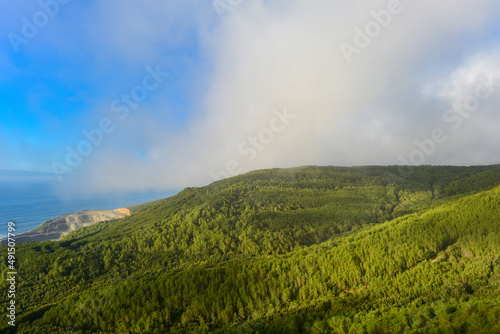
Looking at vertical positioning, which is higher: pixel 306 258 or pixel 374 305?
pixel 306 258

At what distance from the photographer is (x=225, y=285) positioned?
66.8 metres

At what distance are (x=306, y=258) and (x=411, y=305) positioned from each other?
36.1 metres

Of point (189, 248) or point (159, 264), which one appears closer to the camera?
point (159, 264)

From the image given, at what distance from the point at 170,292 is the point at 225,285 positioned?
1621 centimetres

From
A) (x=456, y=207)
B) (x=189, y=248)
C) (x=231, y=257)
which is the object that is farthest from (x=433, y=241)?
(x=189, y=248)

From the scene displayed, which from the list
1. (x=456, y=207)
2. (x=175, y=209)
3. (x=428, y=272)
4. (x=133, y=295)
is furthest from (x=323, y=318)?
(x=175, y=209)

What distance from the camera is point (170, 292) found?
64625mm

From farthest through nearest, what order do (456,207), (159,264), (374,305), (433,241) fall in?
1. (159,264)
2. (456,207)
3. (433,241)
4. (374,305)

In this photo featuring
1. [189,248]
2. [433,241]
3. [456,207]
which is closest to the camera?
[433,241]

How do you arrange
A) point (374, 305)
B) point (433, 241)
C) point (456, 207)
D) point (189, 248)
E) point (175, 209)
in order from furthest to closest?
point (175, 209) → point (189, 248) → point (456, 207) → point (433, 241) → point (374, 305)

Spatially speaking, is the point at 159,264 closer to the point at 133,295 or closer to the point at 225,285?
the point at 133,295

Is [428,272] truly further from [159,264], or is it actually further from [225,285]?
[159,264]

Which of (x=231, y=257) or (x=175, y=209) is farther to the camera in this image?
(x=175, y=209)

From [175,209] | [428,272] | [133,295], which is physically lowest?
[428,272]
